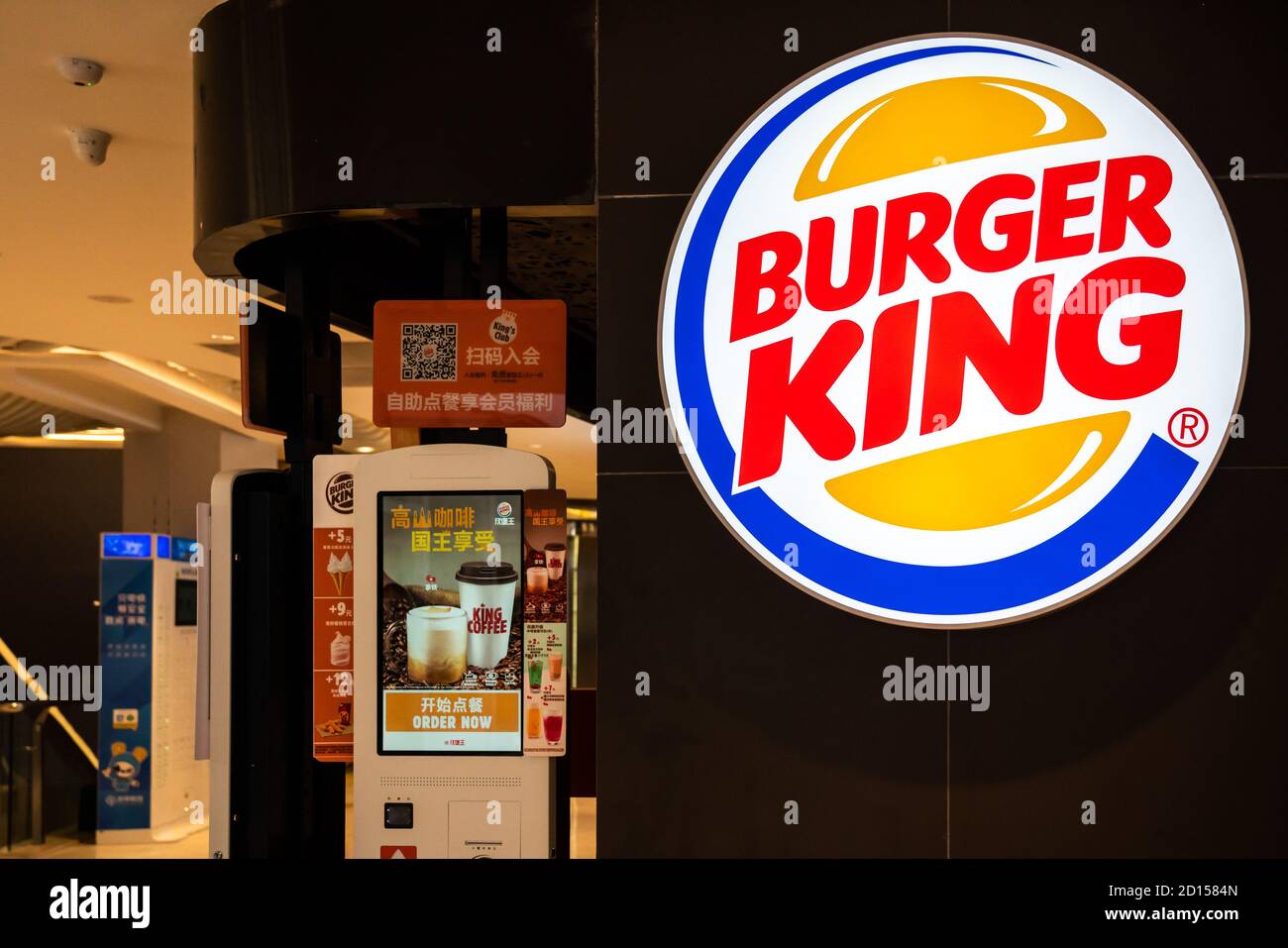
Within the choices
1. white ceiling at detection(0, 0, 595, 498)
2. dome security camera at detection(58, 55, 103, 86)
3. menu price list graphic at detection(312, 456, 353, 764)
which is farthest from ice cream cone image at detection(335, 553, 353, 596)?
dome security camera at detection(58, 55, 103, 86)

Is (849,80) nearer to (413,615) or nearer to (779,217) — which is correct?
(779,217)

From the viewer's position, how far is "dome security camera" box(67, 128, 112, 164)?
480 cm

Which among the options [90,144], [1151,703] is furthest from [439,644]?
[90,144]

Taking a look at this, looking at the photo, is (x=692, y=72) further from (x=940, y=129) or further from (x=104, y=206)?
(x=104, y=206)

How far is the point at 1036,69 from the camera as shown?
305cm

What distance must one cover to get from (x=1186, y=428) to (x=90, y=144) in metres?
4.10

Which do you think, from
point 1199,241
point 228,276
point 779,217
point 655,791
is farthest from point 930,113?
point 228,276

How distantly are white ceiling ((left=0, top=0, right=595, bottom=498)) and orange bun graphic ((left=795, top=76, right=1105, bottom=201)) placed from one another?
6.79 ft

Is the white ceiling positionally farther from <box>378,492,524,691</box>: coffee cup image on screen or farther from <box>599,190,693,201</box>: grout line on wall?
<box>378,492,524,691</box>: coffee cup image on screen

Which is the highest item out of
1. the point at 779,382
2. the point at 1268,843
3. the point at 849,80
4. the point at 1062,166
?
the point at 849,80

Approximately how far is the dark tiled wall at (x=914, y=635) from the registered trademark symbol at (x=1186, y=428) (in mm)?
111

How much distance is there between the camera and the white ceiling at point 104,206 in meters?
4.03

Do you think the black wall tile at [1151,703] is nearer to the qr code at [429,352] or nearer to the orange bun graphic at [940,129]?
the orange bun graphic at [940,129]

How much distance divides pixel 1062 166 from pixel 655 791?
183 cm
